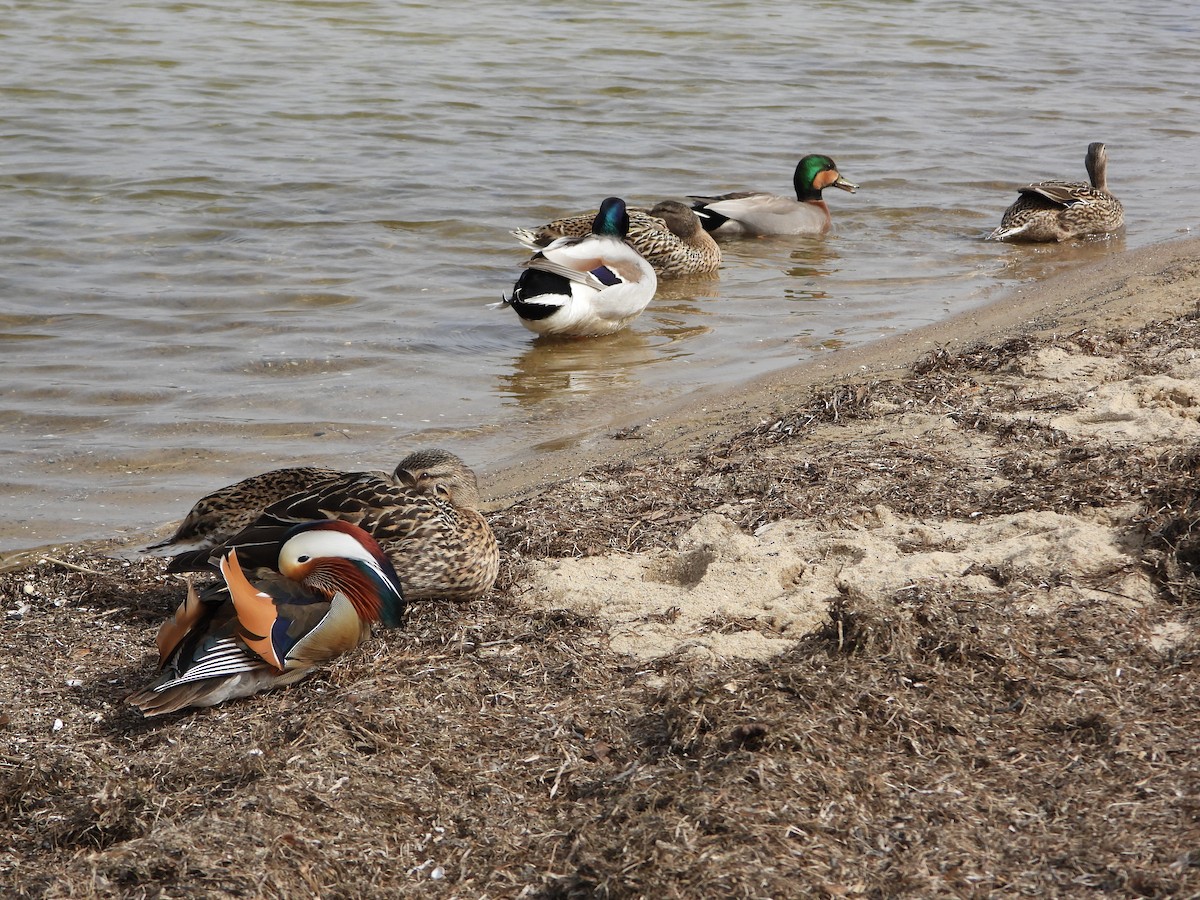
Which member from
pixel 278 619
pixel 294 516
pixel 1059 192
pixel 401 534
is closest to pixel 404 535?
pixel 401 534

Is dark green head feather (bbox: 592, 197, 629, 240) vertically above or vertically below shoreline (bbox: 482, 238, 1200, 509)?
above

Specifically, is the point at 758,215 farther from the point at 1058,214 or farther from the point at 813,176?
the point at 1058,214

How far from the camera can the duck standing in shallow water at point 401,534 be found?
14.5 feet

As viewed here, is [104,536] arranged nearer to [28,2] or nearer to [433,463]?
[433,463]

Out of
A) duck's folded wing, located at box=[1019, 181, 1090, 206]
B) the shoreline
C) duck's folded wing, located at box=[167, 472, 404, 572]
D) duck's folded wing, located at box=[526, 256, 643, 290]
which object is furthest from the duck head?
duck's folded wing, located at box=[1019, 181, 1090, 206]

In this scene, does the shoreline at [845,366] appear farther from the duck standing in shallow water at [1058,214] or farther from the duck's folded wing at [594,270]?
the duck's folded wing at [594,270]

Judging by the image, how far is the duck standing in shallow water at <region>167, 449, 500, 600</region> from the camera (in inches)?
174

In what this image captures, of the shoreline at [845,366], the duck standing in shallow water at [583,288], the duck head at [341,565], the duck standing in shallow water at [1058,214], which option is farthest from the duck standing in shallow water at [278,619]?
the duck standing in shallow water at [1058,214]

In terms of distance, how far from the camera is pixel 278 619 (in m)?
3.89

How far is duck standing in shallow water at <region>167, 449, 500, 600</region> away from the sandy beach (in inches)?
4.6

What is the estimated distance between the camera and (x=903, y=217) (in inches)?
488

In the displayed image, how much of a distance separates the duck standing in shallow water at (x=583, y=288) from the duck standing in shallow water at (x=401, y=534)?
164 inches

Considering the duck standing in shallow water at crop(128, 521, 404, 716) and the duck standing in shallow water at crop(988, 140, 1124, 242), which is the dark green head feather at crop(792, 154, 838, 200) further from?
the duck standing in shallow water at crop(128, 521, 404, 716)

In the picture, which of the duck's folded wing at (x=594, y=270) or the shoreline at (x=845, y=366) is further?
the duck's folded wing at (x=594, y=270)
